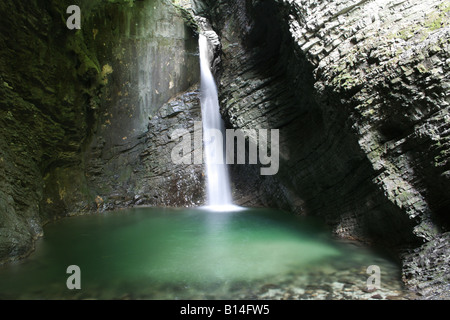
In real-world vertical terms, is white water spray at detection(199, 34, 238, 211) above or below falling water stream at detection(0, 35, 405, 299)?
above

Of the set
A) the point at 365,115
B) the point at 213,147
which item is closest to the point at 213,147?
the point at 213,147

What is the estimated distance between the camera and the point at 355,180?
689 centimetres

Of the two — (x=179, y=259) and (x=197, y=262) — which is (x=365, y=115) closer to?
(x=197, y=262)

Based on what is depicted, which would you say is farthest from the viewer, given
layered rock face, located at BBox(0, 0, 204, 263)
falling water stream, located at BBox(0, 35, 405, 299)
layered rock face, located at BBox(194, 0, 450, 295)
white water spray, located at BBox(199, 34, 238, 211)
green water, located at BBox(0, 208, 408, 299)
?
white water spray, located at BBox(199, 34, 238, 211)

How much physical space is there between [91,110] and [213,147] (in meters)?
5.10

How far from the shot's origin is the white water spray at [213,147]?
12.9m

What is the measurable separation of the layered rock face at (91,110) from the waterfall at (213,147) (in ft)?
1.47

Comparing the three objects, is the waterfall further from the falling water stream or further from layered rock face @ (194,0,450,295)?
layered rock face @ (194,0,450,295)

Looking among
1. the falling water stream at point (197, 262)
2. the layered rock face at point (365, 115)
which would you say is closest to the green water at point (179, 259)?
the falling water stream at point (197, 262)

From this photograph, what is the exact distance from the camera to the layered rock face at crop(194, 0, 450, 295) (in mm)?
4902

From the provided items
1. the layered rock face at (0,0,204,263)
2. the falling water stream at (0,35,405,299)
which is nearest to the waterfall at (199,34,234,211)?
the layered rock face at (0,0,204,263)

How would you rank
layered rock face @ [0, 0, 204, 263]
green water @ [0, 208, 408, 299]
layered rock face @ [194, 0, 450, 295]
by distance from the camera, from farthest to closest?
1. layered rock face @ [0, 0, 204, 263]
2. layered rock face @ [194, 0, 450, 295]
3. green water @ [0, 208, 408, 299]

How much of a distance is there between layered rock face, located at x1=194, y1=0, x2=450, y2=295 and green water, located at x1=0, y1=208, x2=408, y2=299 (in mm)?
757

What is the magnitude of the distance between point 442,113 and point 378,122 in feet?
3.74
